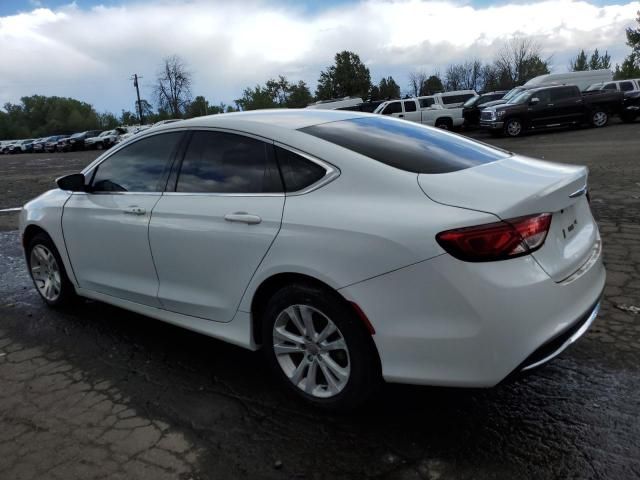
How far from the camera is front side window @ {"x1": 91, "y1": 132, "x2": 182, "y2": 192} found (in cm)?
364

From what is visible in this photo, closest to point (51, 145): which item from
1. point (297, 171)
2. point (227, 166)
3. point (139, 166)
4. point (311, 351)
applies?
point (139, 166)

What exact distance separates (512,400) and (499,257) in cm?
105

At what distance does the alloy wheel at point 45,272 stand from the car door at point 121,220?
465 millimetres

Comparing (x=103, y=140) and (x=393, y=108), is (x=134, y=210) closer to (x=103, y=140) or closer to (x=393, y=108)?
(x=393, y=108)

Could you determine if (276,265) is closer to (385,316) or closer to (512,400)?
(385,316)

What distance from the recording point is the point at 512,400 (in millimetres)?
2934

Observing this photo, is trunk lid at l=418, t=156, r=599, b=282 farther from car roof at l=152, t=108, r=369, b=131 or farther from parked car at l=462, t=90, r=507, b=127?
parked car at l=462, t=90, r=507, b=127

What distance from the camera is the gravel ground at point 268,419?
2.47m

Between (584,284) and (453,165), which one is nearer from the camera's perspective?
(584,284)

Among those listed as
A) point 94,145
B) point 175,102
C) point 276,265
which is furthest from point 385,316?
point 175,102

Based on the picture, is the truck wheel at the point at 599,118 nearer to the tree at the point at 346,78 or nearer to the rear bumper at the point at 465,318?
the rear bumper at the point at 465,318

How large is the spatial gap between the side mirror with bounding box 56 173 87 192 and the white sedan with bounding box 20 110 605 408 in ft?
1.68

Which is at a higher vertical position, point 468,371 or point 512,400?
point 468,371

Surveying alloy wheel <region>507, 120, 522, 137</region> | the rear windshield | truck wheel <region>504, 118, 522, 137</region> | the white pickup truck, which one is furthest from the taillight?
the white pickup truck
